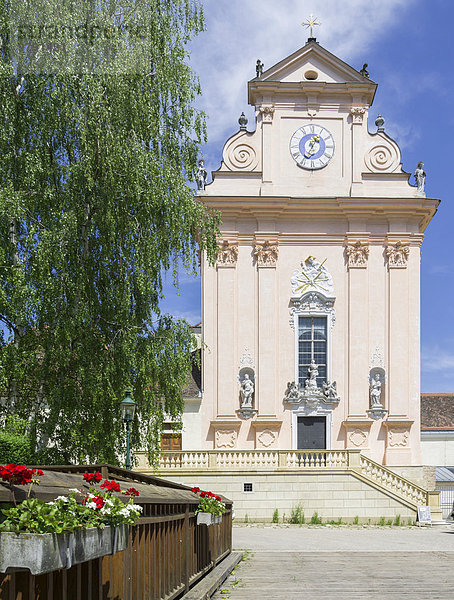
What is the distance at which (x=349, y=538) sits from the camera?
19938mm

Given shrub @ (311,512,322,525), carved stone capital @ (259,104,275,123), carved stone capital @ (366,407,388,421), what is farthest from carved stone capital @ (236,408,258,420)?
carved stone capital @ (259,104,275,123)

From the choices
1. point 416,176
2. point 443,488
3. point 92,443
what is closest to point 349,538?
point 92,443

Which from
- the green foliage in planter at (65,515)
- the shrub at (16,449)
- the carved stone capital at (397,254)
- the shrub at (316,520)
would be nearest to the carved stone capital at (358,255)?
the carved stone capital at (397,254)

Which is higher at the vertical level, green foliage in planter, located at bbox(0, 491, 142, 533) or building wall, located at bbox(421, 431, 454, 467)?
green foliage in planter, located at bbox(0, 491, 142, 533)


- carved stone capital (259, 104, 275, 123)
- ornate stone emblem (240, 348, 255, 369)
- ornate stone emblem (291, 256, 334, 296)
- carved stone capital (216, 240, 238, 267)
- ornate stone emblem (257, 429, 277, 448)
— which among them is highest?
carved stone capital (259, 104, 275, 123)

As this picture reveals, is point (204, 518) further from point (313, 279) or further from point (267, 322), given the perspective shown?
point (313, 279)

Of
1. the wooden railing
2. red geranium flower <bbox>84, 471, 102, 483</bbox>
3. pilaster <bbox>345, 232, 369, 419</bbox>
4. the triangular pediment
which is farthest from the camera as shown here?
the triangular pediment

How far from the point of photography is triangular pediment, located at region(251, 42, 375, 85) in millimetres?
31578

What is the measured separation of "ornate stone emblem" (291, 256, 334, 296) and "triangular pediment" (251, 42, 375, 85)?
7.11m

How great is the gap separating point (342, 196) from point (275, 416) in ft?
28.6

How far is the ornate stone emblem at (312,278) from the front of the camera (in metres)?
31.1

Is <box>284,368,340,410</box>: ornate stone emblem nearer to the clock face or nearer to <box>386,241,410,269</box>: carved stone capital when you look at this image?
<box>386,241,410,269</box>: carved stone capital

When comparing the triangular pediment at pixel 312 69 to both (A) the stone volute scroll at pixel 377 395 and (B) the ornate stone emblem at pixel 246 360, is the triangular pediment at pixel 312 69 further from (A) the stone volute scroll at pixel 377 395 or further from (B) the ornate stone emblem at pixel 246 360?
(A) the stone volute scroll at pixel 377 395

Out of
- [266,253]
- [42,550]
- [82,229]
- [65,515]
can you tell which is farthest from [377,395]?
[42,550]
